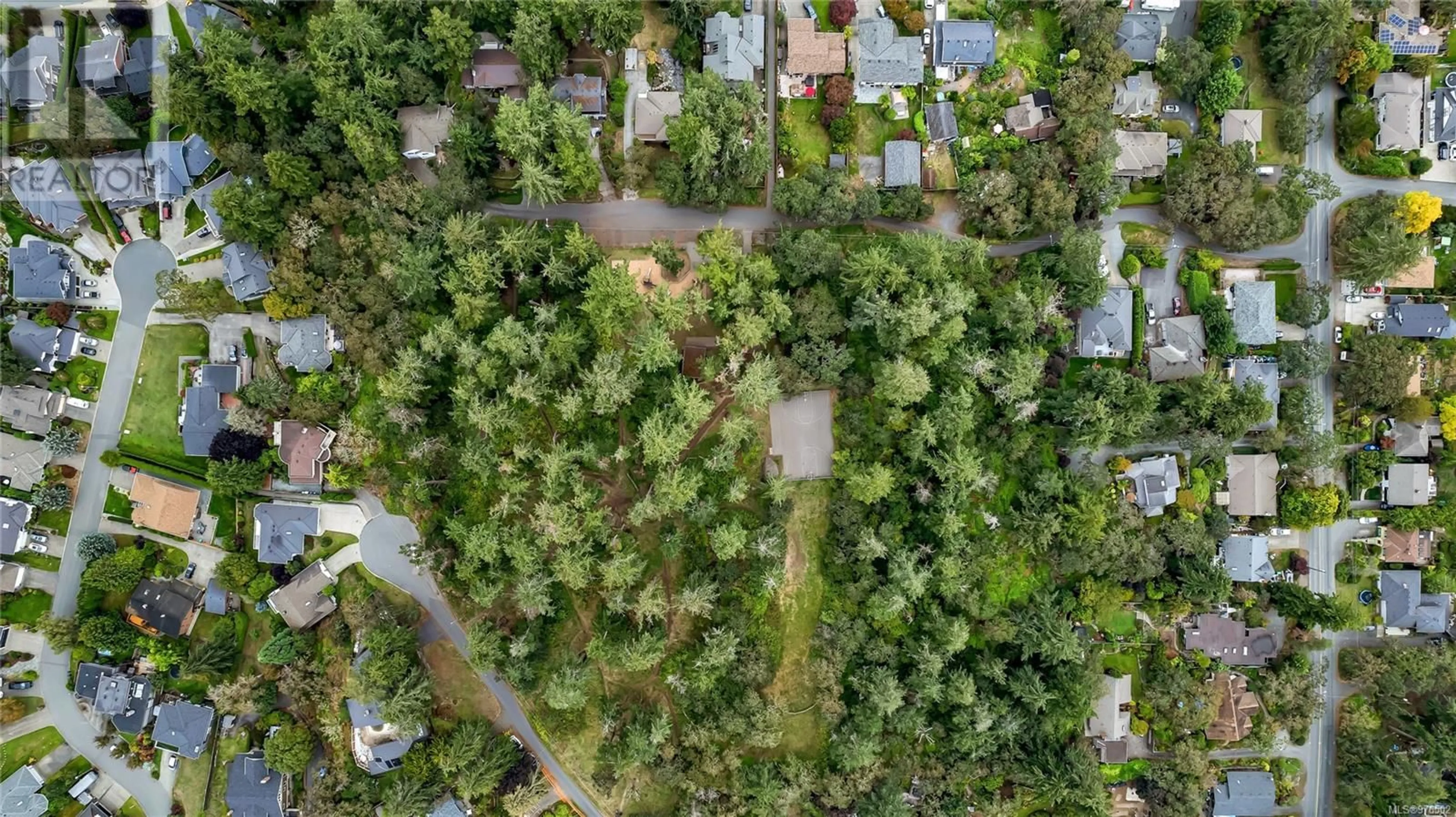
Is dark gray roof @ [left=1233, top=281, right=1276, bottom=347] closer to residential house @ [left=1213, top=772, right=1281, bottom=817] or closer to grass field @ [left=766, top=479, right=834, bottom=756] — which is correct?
grass field @ [left=766, top=479, right=834, bottom=756]

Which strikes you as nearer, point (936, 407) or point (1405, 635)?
point (936, 407)

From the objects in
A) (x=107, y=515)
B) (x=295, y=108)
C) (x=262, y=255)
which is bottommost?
(x=107, y=515)

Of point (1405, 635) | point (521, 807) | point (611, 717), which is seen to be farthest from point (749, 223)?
point (1405, 635)

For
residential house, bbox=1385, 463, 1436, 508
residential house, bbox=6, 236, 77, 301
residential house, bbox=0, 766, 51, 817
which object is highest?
residential house, bbox=6, 236, 77, 301

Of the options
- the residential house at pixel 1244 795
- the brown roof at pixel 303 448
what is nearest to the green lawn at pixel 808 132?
the brown roof at pixel 303 448

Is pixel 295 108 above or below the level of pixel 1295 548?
above

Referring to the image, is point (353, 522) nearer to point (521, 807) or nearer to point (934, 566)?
point (521, 807)

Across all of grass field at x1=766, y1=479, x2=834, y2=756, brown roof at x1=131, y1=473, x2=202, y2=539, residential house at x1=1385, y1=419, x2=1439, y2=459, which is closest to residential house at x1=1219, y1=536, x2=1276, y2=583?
residential house at x1=1385, y1=419, x2=1439, y2=459
